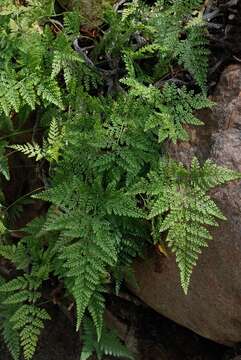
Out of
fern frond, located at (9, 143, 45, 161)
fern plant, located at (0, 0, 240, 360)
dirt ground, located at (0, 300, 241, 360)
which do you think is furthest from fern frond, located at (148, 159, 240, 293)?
dirt ground, located at (0, 300, 241, 360)

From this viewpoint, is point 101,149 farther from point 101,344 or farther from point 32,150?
point 101,344

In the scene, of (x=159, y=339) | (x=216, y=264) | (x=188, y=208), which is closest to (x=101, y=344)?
(x=159, y=339)

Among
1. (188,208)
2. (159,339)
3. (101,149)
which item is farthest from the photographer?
(159,339)

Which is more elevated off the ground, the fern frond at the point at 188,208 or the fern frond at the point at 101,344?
the fern frond at the point at 188,208

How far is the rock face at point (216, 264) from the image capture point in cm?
296

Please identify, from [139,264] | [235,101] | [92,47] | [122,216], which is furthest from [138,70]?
[139,264]

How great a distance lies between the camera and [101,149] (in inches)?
127

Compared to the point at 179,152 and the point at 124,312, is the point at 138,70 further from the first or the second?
the point at 124,312

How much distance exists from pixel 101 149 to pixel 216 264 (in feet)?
2.97

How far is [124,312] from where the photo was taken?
3.66m

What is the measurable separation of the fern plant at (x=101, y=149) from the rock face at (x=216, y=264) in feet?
0.34

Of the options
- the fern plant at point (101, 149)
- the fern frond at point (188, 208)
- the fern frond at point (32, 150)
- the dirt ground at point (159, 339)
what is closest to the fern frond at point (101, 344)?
the fern plant at point (101, 149)

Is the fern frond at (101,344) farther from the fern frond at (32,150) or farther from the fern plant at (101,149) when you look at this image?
the fern frond at (32,150)

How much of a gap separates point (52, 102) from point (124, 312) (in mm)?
1428
